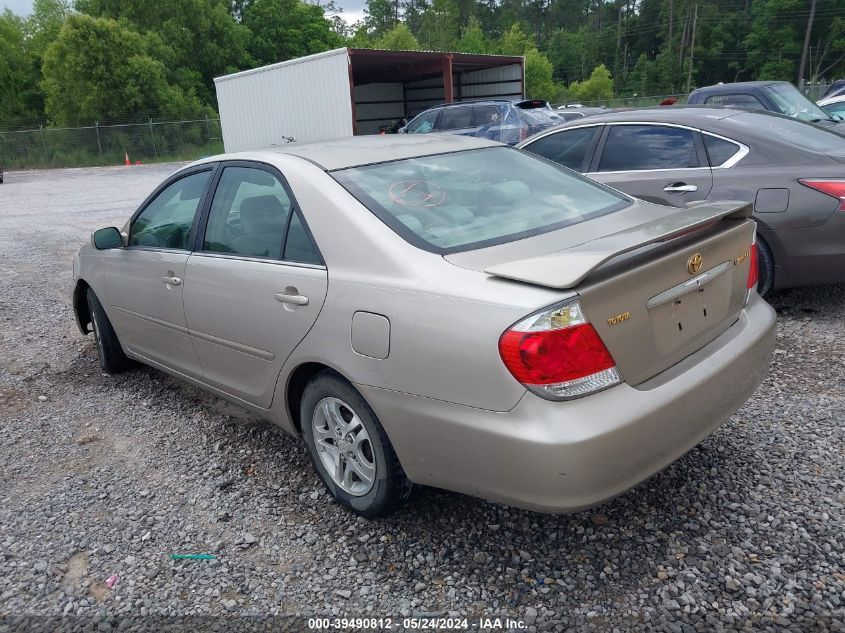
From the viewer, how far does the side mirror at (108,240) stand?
434 cm

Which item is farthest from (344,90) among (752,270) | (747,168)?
(752,270)

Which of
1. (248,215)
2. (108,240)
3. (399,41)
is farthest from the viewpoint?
(399,41)

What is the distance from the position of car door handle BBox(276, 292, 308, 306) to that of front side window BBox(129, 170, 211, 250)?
1007 millimetres

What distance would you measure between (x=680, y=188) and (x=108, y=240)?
13.1 ft

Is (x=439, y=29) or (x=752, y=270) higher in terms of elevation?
(x=439, y=29)

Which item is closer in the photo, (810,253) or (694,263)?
(694,263)

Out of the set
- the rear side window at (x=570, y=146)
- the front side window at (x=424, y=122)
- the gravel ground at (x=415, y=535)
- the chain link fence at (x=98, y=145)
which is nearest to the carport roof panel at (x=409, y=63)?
the front side window at (x=424, y=122)

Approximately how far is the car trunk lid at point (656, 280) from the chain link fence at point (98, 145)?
3480 centimetres

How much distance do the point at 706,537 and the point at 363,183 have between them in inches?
78.8

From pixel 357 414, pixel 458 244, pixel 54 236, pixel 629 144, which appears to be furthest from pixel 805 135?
pixel 54 236

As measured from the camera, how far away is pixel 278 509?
10.5 feet

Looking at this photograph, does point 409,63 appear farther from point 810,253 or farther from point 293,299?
point 293,299

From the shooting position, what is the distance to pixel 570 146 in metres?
6.14

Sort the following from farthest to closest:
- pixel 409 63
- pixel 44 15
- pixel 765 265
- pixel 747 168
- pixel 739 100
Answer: pixel 44 15 < pixel 409 63 < pixel 739 100 < pixel 747 168 < pixel 765 265
